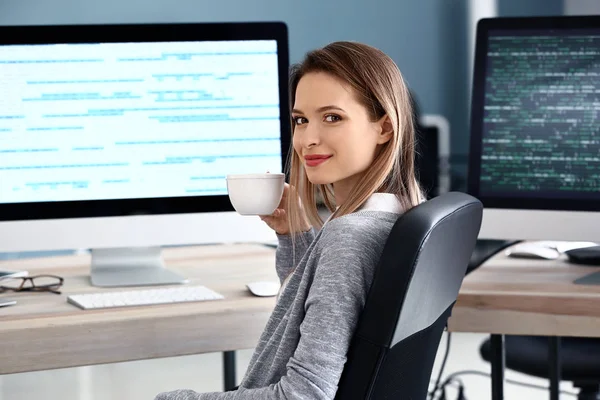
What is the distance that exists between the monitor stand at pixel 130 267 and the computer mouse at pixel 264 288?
6.3 inches

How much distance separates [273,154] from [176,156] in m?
0.19

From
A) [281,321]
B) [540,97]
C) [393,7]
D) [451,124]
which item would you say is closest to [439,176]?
[451,124]

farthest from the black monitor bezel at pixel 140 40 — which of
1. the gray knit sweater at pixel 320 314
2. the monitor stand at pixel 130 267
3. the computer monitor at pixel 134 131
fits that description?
the gray knit sweater at pixel 320 314

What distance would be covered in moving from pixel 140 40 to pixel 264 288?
20.7 inches

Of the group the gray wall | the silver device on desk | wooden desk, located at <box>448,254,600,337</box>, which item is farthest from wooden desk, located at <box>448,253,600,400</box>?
the gray wall

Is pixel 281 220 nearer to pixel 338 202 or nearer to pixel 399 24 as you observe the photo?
pixel 338 202

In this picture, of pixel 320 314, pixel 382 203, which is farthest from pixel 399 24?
pixel 320 314

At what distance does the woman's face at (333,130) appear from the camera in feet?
3.74

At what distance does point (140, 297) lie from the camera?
1.43 metres

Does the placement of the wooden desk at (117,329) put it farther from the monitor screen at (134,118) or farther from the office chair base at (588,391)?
the office chair base at (588,391)

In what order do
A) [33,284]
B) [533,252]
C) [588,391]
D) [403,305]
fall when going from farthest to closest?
[588,391] → [533,252] → [33,284] → [403,305]

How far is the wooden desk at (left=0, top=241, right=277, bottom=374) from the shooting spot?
1266mm

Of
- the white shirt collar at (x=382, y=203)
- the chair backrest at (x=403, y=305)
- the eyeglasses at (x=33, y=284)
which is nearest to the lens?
the chair backrest at (x=403, y=305)

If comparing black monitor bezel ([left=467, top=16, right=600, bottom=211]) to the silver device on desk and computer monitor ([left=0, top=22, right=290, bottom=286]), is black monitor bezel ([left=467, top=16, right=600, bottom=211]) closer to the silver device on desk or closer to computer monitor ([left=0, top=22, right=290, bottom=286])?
the silver device on desk
